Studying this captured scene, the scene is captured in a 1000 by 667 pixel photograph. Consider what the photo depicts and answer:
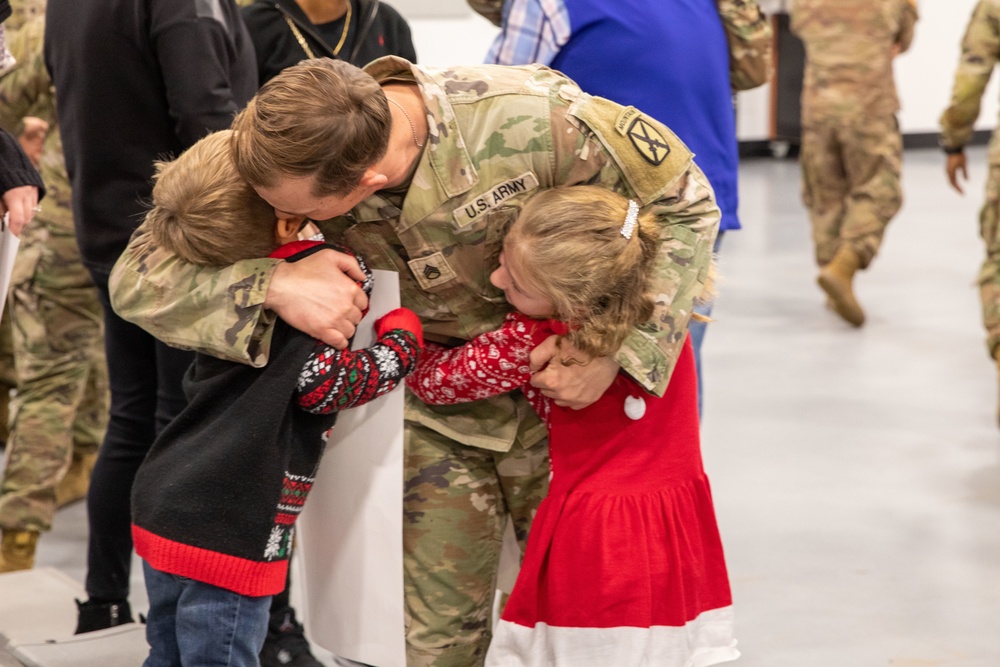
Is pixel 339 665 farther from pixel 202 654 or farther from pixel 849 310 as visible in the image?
pixel 849 310

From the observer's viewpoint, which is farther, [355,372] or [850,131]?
[850,131]

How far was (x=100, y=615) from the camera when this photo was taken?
95.8 inches

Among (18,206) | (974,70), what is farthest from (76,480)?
(974,70)

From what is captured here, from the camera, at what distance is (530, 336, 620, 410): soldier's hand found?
5.64 ft

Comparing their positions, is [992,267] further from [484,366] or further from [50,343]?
[50,343]

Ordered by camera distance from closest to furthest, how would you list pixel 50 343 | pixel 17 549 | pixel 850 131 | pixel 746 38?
pixel 746 38 < pixel 17 549 < pixel 50 343 < pixel 850 131

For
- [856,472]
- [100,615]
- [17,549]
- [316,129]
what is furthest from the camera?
[856,472]

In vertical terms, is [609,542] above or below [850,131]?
above

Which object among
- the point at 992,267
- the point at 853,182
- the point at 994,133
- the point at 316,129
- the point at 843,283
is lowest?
the point at 843,283

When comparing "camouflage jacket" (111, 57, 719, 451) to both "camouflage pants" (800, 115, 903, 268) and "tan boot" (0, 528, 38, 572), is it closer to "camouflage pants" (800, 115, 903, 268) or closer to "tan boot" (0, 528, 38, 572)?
"tan boot" (0, 528, 38, 572)

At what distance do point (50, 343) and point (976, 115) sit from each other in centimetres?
315

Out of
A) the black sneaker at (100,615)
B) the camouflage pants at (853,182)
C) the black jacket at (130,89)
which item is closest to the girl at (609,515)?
the black jacket at (130,89)

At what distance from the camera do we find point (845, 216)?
→ 5715mm

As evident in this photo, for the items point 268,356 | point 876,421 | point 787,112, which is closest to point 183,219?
point 268,356
